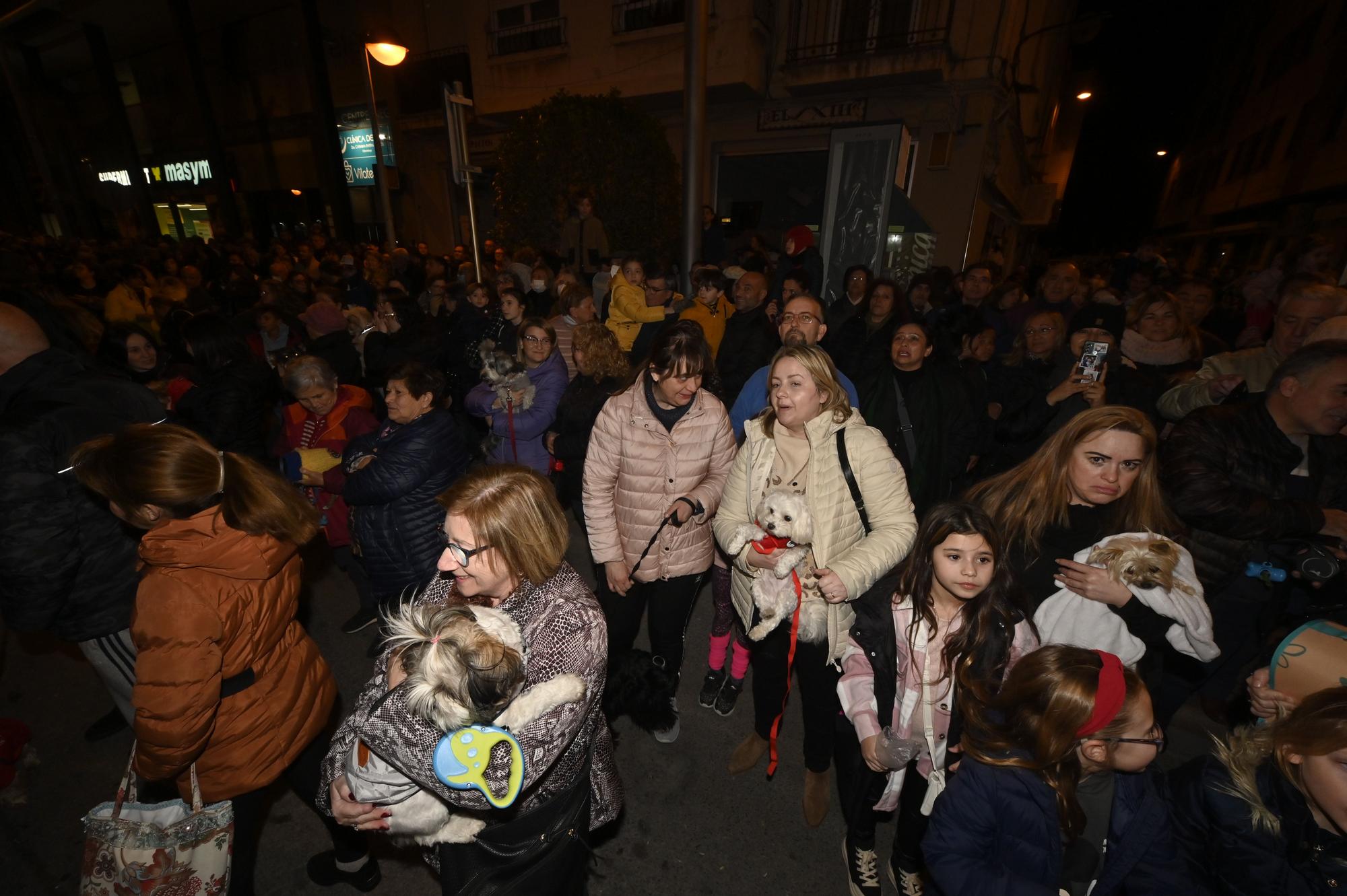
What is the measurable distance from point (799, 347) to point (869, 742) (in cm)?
168

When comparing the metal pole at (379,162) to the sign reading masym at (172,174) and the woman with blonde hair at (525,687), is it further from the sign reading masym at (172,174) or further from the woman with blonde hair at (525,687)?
the sign reading masym at (172,174)

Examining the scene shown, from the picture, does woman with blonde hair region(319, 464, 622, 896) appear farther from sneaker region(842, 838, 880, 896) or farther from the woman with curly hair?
the woman with curly hair

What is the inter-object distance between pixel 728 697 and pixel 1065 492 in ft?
7.50

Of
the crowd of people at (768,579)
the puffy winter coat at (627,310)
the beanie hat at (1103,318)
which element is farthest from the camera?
the puffy winter coat at (627,310)

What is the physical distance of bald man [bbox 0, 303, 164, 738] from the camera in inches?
87.0

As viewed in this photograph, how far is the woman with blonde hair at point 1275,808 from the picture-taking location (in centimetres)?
145

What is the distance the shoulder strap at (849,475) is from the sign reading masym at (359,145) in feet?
77.0

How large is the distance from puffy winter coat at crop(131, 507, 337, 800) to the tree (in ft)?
27.2

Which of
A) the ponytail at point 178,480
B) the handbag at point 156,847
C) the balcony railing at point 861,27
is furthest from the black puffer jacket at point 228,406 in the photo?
the balcony railing at point 861,27

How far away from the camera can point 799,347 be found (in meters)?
2.59

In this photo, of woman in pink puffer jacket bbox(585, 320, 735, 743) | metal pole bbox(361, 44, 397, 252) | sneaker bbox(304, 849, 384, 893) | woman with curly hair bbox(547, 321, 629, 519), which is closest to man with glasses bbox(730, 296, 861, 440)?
woman in pink puffer jacket bbox(585, 320, 735, 743)

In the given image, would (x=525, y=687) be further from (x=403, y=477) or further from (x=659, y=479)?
(x=403, y=477)

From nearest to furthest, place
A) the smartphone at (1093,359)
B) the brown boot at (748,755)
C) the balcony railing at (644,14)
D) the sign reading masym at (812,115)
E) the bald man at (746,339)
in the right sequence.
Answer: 1. the brown boot at (748,755)
2. the smartphone at (1093,359)
3. the bald man at (746,339)
4. the sign reading masym at (812,115)
5. the balcony railing at (644,14)

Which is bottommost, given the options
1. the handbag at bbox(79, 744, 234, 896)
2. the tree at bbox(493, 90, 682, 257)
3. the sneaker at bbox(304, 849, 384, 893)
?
the sneaker at bbox(304, 849, 384, 893)
